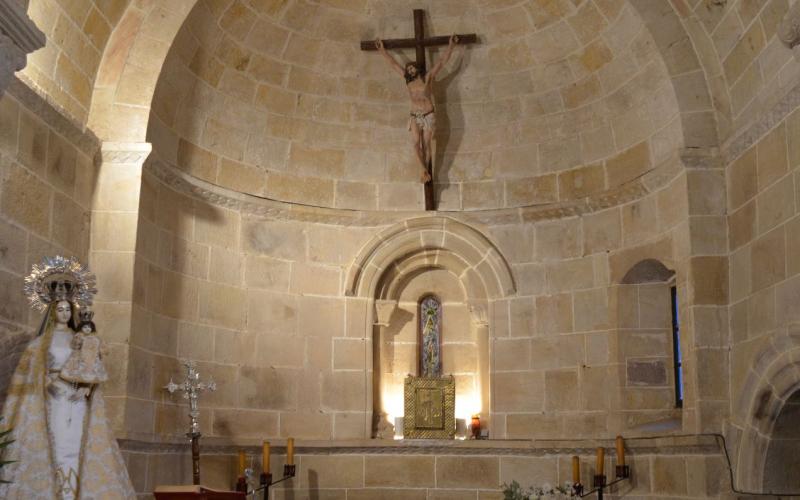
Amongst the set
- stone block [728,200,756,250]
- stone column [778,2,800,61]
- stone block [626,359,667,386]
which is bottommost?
stone block [626,359,667,386]

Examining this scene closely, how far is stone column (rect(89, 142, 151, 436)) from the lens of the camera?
31.4ft

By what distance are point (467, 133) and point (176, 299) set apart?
3885mm

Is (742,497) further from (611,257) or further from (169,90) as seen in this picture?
(169,90)

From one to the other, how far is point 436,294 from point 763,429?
4341 millimetres

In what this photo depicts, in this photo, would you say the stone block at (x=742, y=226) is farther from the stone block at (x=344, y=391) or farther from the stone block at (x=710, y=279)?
the stone block at (x=344, y=391)

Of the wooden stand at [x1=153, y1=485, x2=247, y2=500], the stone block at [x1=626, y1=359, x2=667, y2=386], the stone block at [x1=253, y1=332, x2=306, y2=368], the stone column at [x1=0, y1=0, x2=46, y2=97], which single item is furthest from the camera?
the stone block at [x1=253, y1=332, x2=306, y2=368]

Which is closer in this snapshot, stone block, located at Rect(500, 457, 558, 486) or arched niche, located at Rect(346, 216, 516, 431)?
stone block, located at Rect(500, 457, 558, 486)

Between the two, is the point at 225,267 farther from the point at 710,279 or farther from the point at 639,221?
the point at 710,279

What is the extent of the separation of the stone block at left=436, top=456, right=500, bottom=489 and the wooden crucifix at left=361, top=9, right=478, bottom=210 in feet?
10.3

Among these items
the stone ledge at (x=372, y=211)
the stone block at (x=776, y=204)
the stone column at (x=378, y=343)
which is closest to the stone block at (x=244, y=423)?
the stone column at (x=378, y=343)

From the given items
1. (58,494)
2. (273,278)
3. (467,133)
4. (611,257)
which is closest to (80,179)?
(273,278)

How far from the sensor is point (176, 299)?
35.6ft

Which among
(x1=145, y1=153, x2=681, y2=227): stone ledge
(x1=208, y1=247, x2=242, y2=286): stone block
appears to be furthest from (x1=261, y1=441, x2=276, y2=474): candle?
(x1=145, y1=153, x2=681, y2=227): stone ledge

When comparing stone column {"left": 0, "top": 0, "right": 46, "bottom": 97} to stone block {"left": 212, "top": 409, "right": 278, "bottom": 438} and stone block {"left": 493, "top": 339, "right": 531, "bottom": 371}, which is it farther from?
stone block {"left": 493, "top": 339, "right": 531, "bottom": 371}
